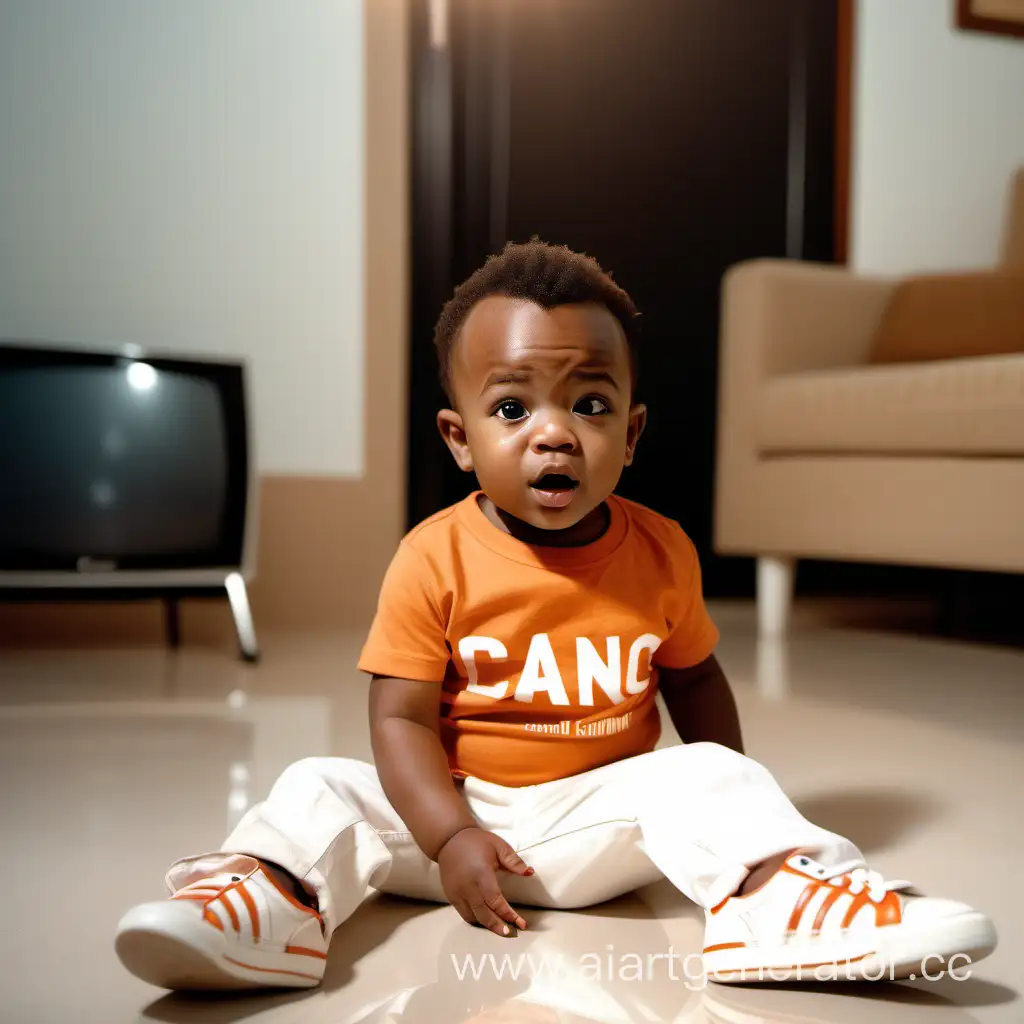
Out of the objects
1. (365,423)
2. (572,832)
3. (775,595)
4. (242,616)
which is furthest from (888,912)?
(365,423)

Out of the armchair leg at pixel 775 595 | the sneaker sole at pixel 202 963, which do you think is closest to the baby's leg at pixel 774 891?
the sneaker sole at pixel 202 963

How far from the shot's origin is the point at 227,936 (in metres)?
0.51

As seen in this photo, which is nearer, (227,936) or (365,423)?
(227,936)

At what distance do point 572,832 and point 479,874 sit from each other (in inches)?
3.0

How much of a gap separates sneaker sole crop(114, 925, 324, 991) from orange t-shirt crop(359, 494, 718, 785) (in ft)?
0.59

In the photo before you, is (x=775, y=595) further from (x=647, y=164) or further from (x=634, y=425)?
(x=634, y=425)

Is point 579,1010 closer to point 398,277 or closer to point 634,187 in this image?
point 398,277

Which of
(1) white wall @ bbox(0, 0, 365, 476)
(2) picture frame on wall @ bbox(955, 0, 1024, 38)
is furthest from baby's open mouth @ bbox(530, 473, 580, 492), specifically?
(2) picture frame on wall @ bbox(955, 0, 1024, 38)

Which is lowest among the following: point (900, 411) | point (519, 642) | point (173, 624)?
point (173, 624)

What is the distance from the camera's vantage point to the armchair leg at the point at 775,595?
1897 millimetres

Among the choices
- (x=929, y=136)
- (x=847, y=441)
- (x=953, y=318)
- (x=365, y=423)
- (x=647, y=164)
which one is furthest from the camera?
(x=929, y=136)

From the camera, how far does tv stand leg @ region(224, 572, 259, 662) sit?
1.61m

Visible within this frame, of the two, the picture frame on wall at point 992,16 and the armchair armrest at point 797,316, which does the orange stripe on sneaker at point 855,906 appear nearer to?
the armchair armrest at point 797,316

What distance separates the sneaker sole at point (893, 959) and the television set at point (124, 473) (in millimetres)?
1190
